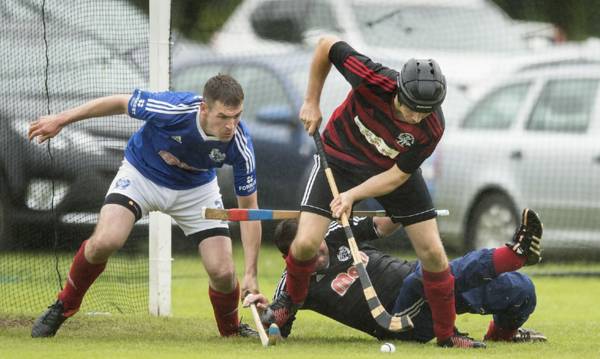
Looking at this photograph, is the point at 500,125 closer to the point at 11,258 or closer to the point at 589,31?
the point at 589,31

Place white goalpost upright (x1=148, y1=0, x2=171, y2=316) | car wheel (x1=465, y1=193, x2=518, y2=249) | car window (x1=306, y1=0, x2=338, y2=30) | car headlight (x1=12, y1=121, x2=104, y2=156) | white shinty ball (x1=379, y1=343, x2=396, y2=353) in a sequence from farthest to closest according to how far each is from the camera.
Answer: car window (x1=306, y1=0, x2=338, y2=30), car wheel (x1=465, y1=193, x2=518, y2=249), car headlight (x1=12, y1=121, x2=104, y2=156), white goalpost upright (x1=148, y1=0, x2=171, y2=316), white shinty ball (x1=379, y1=343, x2=396, y2=353)

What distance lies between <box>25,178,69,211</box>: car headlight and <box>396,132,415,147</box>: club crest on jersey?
10.6ft

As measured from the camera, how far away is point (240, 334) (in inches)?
312

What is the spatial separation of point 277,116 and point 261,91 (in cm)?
28

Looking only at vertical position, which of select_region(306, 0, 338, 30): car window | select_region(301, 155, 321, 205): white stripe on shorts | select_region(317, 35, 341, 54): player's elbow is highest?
select_region(317, 35, 341, 54): player's elbow

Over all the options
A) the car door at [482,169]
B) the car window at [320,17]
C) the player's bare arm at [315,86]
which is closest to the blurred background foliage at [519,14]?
the car window at [320,17]

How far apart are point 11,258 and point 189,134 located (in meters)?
2.79

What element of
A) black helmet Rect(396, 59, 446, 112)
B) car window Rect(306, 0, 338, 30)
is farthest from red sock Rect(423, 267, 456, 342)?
car window Rect(306, 0, 338, 30)

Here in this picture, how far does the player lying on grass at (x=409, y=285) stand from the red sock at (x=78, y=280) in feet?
2.95

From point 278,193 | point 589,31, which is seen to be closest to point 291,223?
point 278,193

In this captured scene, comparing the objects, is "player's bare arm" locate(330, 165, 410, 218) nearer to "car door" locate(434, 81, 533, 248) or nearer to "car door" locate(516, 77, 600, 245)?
"car door" locate(516, 77, 600, 245)

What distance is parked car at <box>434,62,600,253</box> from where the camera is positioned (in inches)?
477

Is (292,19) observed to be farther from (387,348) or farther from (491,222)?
(387,348)

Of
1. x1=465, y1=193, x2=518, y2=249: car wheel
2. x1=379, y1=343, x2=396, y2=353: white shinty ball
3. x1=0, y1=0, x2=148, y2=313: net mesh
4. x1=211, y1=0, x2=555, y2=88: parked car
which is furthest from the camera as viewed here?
x1=211, y1=0, x2=555, y2=88: parked car
